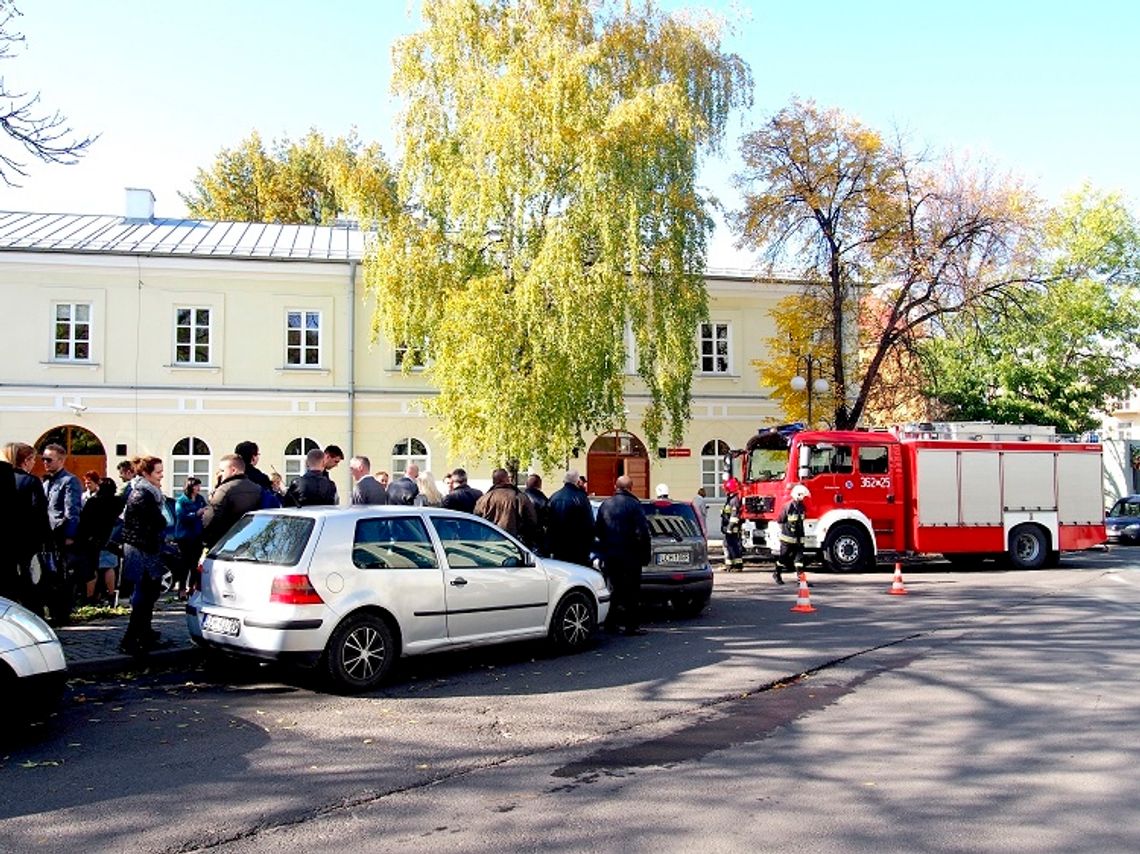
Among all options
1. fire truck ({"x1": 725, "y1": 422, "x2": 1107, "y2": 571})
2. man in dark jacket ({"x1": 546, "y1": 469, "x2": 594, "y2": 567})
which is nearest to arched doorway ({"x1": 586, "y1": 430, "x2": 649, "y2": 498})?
fire truck ({"x1": 725, "y1": 422, "x2": 1107, "y2": 571})

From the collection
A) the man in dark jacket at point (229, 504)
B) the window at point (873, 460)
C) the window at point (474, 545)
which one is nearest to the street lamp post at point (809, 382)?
the window at point (873, 460)

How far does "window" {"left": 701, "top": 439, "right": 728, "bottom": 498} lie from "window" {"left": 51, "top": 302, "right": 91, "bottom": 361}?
1803cm

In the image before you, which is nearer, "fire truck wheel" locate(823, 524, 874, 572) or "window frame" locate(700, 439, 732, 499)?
"fire truck wheel" locate(823, 524, 874, 572)

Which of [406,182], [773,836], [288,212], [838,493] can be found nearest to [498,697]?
[773,836]

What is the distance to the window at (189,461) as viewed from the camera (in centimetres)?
2738

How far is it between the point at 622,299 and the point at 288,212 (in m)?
26.5

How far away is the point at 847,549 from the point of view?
20.6 m

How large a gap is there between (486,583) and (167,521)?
203 inches

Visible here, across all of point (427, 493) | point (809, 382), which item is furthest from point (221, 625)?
point (809, 382)

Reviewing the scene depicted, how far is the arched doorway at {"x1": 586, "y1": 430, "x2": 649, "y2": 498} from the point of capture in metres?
30.7

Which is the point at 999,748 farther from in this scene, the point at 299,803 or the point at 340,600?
the point at 340,600

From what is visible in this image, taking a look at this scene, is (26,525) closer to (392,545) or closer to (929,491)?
(392,545)

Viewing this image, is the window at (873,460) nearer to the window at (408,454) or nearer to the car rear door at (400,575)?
the window at (408,454)

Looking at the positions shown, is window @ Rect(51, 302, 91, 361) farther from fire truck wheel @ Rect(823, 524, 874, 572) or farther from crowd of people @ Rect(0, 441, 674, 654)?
fire truck wheel @ Rect(823, 524, 874, 572)
